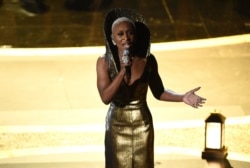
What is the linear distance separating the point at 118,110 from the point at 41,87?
21.7ft

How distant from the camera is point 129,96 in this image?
4633mm

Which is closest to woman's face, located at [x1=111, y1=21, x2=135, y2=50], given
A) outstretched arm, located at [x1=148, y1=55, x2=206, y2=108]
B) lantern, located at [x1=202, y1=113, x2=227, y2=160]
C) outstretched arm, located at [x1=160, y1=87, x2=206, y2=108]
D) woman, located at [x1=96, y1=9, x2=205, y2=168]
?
woman, located at [x1=96, y1=9, x2=205, y2=168]

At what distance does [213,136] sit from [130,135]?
2618 mm

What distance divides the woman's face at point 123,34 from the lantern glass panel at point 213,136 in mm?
2795

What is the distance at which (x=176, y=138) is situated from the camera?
8422 mm

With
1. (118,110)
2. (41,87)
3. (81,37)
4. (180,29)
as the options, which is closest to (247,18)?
(180,29)

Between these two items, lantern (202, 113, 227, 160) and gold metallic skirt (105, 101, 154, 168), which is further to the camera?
lantern (202, 113, 227, 160)

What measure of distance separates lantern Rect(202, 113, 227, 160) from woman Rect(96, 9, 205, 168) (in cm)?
234

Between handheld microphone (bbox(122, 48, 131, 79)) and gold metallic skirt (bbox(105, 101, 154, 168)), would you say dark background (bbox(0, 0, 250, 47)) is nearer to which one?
gold metallic skirt (bbox(105, 101, 154, 168))

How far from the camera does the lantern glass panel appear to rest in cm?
699

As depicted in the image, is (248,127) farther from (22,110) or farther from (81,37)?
(81,37)

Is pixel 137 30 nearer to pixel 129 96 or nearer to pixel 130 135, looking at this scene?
pixel 129 96

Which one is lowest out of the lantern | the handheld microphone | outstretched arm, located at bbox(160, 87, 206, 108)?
the lantern

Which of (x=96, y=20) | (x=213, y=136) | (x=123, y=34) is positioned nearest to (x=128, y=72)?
(x=123, y=34)
